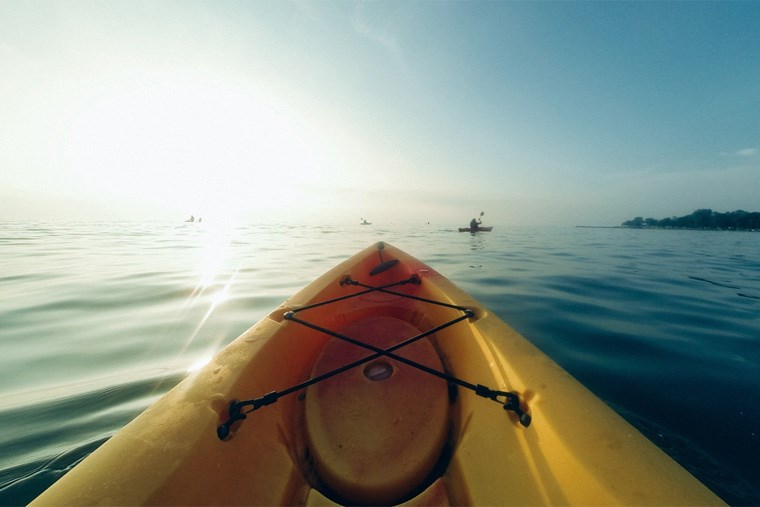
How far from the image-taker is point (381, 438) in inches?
66.4

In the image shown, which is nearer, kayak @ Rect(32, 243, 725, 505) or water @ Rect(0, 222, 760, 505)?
kayak @ Rect(32, 243, 725, 505)

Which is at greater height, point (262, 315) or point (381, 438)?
point (381, 438)

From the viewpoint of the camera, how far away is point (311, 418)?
1.84m

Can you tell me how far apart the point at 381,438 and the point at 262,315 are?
147 inches

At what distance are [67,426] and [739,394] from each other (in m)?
5.96

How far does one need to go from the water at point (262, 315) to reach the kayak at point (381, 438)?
1.37 meters

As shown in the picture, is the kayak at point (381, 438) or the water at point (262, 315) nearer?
the kayak at point (381, 438)

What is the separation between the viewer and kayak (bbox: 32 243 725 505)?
104 cm

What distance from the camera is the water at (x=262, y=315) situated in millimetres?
2039

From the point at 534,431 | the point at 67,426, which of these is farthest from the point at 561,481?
the point at 67,426

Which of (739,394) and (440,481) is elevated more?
(440,481)

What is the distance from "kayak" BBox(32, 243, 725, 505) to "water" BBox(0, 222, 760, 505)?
4.48 ft

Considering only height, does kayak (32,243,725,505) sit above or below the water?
above

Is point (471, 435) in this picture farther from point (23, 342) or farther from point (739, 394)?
point (23, 342)
